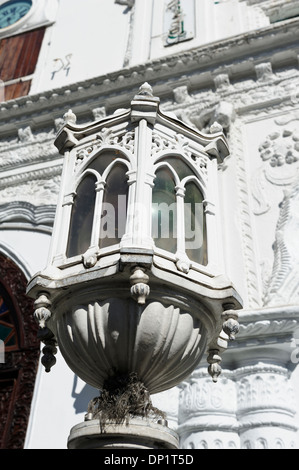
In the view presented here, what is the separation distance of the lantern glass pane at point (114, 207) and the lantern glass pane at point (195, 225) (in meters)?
0.33

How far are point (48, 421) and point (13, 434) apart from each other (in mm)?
426

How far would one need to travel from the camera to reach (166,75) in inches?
224

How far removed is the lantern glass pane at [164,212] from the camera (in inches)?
87.2

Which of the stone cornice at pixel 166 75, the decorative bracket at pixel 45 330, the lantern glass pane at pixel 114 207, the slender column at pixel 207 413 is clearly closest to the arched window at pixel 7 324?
the slender column at pixel 207 413

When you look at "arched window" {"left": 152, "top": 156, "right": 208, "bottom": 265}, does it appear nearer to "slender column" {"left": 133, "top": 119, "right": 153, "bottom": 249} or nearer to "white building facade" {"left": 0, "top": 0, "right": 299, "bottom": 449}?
"slender column" {"left": 133, "top": 119, "right": 153, "bottom": 249}

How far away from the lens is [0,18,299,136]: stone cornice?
530 centimetres

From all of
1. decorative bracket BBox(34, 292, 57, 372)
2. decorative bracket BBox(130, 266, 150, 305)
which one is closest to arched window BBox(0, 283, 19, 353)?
decorative bracket BBox(34, 292, 57, 372)

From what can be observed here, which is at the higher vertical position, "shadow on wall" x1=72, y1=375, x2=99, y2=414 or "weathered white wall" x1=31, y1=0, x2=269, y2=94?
"weathered white wall" x1=31, y1=0, x2=269, y2=94

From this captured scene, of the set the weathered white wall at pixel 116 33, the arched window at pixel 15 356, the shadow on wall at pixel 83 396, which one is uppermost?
the weathered white wall at pixel 116 33

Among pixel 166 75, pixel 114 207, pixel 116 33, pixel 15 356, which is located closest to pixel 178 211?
pixel 114 207

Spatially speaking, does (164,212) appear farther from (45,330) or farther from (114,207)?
(45,330)

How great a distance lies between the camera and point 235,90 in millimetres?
5277

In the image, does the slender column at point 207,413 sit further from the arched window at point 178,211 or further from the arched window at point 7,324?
the arched window at point 7,324
